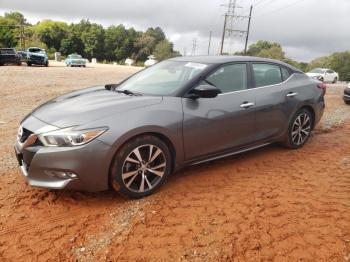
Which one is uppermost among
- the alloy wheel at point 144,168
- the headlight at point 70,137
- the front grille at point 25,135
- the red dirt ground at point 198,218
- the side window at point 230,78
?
the side window at point 230,78

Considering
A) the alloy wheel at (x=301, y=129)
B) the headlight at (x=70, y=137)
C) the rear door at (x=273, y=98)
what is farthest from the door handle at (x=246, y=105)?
the headlight at (x=70, y=137)

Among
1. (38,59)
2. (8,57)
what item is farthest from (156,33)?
(8,57)

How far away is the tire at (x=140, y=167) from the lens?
362cm

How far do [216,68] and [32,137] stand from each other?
2355 mm

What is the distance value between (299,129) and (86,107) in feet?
11.4

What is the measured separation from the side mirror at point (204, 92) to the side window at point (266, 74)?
1.06 meters

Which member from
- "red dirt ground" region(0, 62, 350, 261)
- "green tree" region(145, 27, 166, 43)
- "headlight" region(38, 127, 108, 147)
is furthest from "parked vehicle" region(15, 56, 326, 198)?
"green tree" region(145, 27, 166, 43)

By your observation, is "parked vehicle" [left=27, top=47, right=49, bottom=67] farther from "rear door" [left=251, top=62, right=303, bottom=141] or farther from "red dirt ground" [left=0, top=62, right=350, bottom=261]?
"rear door" [left=251, top=62, right=303, bottom=141]

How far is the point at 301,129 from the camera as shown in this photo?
5.70m

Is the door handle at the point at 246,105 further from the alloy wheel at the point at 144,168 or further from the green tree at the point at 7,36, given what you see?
the green tree at the point at 7,36

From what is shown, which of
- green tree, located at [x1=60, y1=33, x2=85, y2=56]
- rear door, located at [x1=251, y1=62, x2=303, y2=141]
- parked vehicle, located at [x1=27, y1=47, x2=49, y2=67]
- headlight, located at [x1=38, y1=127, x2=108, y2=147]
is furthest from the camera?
green tree, located at [x1=60, y1=33, x2=85, y2=56]

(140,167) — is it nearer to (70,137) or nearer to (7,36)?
(70,137)

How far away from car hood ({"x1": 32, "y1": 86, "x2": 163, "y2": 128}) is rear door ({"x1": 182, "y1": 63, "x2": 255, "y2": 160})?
0.48 metres

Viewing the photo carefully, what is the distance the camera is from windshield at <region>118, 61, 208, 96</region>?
171 inches
